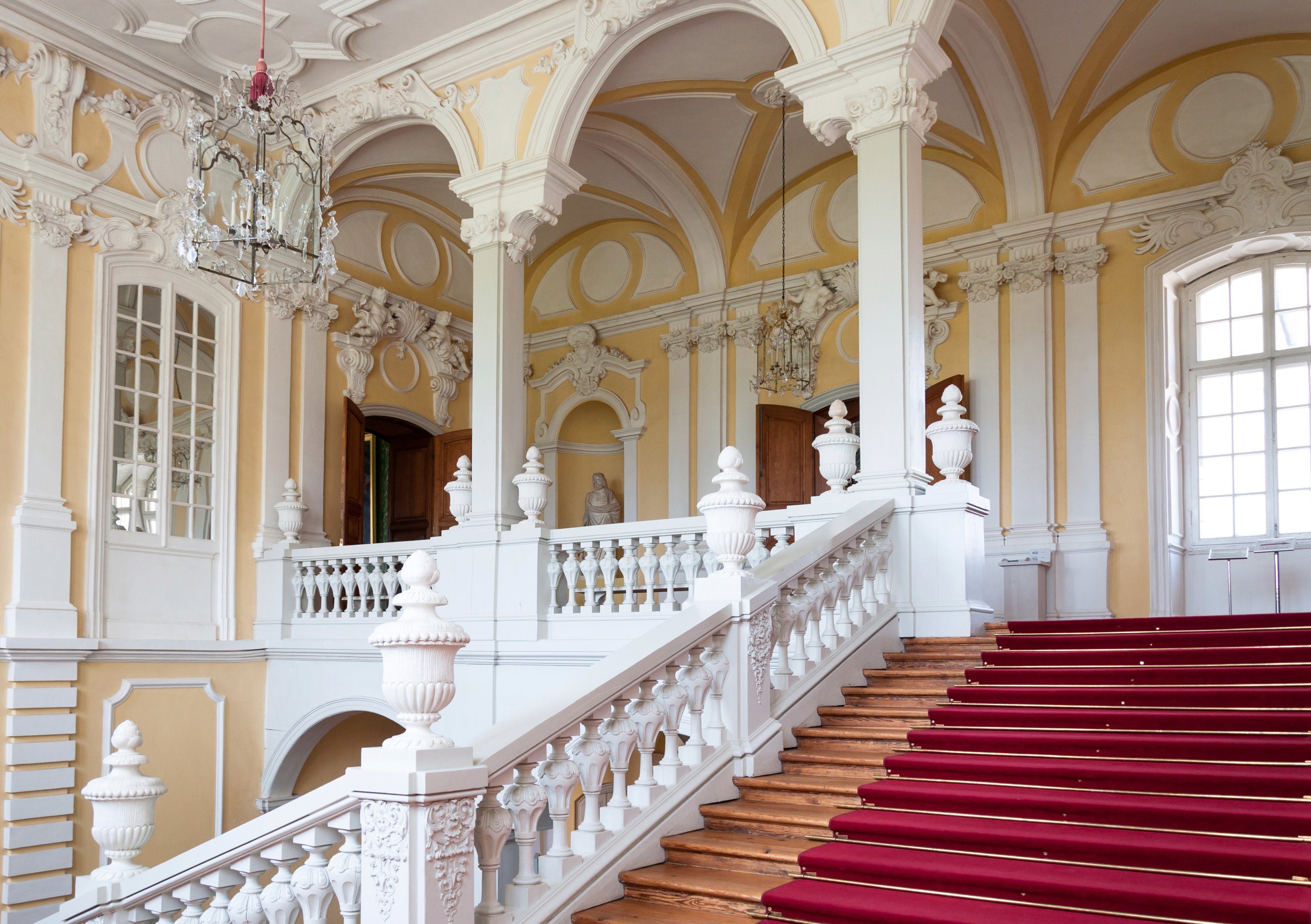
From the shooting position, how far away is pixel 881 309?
22.8 ft

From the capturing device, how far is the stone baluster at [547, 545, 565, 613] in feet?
27.0

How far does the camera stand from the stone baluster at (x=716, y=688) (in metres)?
4.99

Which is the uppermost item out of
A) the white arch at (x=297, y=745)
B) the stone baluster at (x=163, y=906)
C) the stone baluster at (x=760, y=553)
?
the stone baluster at (x=760, y=553)

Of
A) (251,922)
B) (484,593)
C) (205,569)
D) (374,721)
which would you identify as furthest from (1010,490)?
(251,922)

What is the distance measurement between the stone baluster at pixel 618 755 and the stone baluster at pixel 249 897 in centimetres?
126

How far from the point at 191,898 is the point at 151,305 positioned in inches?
268

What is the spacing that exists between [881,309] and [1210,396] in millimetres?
4668

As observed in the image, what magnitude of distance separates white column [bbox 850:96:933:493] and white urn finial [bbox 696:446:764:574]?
73.2 inches

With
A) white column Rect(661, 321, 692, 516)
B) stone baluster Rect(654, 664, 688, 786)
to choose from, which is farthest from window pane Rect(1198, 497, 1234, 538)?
stone baluster Rect(654, 664, 688, 786)

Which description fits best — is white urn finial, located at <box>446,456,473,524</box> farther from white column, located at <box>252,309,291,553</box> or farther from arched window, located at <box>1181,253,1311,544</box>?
arched window, located at <box>1181,253,1311,544</box>

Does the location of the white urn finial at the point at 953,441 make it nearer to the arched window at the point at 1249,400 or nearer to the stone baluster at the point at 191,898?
the stone baluster at the point at 191,898

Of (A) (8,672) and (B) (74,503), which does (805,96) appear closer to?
(B) (74,503)

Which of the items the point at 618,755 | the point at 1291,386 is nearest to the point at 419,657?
the point at 618,755

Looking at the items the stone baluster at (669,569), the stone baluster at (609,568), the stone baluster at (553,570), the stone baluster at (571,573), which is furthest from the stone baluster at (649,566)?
the stone baluster at (553,570)
